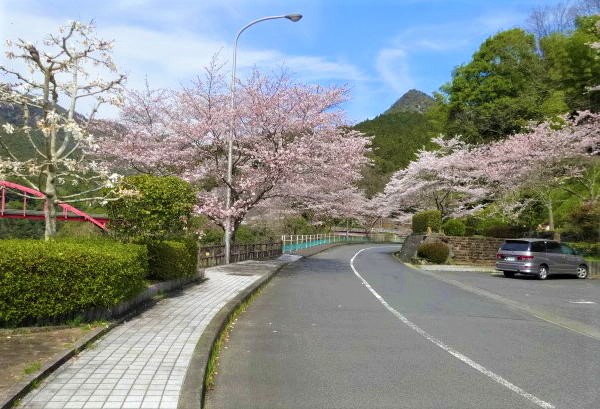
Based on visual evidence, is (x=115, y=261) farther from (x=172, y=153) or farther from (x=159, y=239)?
(x=172, y=153)

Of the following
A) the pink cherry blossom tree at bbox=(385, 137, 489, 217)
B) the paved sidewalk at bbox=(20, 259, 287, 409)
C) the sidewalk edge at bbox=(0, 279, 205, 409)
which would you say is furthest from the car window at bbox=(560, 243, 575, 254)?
the sidewalk edge at bbox=(0, 279, 205, 409)

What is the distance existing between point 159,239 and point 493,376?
795cm

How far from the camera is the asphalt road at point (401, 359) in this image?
5305mm

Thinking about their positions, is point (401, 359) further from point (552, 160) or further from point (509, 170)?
point (509, 170)

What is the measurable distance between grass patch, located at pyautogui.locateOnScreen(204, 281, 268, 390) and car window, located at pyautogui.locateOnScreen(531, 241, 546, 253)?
13.2 m

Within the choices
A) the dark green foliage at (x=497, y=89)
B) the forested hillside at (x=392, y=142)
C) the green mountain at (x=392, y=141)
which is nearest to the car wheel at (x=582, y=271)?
the dark green foliage at (x=497, y=89)

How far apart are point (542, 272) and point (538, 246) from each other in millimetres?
1018

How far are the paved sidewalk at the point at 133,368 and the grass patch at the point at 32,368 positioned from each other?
178 millimetres

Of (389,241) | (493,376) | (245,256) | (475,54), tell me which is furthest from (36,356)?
(389,241)

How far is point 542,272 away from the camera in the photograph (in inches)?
834

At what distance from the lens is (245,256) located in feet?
85.9

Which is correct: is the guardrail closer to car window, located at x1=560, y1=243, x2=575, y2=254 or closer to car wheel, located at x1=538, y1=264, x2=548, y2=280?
car wheel, located at x1=538, y1=264, x2=548, y2=280

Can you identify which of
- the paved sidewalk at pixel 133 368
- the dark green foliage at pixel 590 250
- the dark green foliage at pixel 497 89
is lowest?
the paved sidewalk at pixel 133 368

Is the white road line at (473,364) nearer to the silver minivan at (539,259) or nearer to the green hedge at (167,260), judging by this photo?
the green hedge at (167,260)
